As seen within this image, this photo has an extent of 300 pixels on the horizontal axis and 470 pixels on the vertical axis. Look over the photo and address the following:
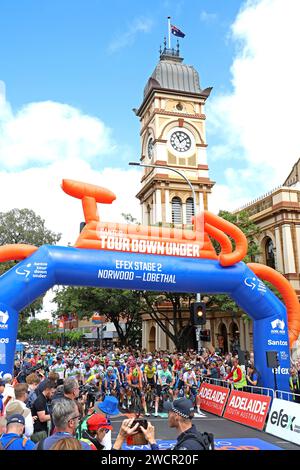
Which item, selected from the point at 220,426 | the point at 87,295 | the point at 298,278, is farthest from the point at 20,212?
the point at 220,426

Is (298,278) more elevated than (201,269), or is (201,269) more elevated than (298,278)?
(298,278)

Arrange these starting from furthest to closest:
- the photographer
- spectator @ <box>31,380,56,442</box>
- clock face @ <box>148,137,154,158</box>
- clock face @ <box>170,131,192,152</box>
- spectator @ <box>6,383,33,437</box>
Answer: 1. clock face @ <box>148,137,154,158</box>
2. clock face @ <box>170,131,192,152</box>
3. spectator @ <box>31,380,56,442</box>
4. spectator @ <box>6,383,33,437</box>
5. the photographer

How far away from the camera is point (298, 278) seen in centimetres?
3112

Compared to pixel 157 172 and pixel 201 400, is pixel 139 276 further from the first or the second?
pixel 157 172

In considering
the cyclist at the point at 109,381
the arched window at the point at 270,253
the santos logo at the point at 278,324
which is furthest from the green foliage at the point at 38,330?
the santos logo at the point at 278,324

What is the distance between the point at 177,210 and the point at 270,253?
372 inches

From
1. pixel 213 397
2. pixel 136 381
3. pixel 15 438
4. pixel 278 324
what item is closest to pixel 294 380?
pixel 278 324

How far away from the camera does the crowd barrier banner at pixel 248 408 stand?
1116cm

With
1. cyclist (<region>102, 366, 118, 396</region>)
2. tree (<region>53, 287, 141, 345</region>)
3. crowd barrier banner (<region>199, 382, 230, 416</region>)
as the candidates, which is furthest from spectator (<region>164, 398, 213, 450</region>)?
tree (<region>53, 287, 141, 345</region>)

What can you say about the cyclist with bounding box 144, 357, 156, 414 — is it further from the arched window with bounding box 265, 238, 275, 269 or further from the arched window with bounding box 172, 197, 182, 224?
the arched window with bounding box 172, 197, 182, 224

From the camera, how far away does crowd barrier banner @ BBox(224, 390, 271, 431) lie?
11164 mm

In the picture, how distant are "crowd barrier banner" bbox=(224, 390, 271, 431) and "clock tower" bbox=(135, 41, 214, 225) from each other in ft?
85.7

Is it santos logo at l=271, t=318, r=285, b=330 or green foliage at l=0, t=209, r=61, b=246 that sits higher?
green foliage at l=0, t=209, r=61, b=246
